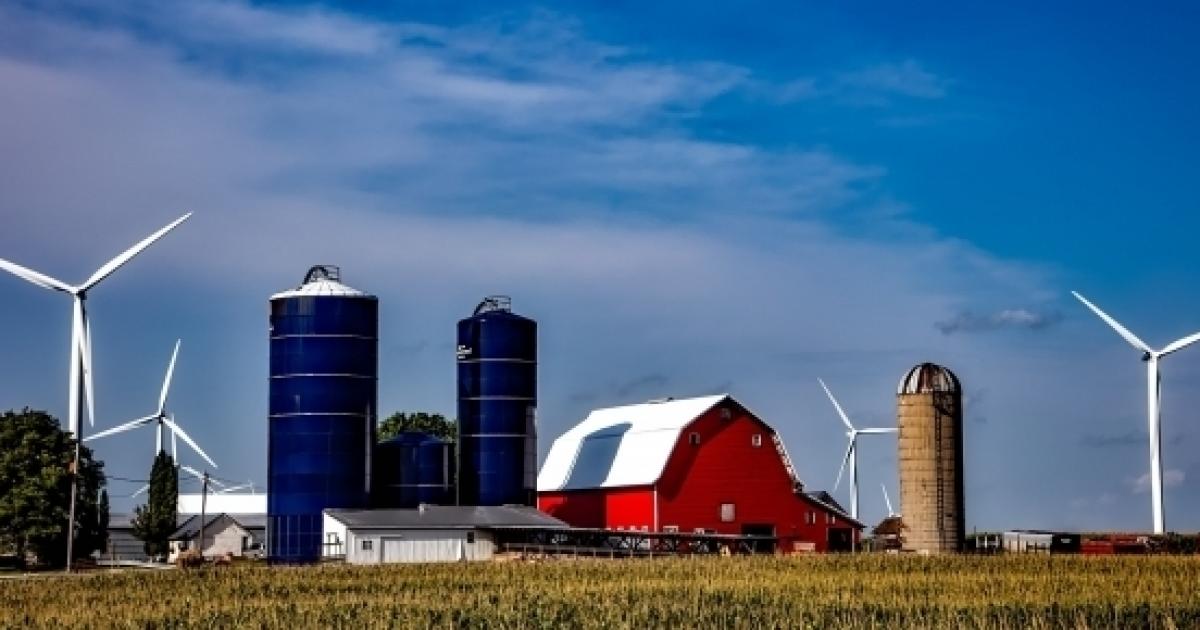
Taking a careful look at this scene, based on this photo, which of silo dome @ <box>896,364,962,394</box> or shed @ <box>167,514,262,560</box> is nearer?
silo dome @ <box>896,364,962,394</box>

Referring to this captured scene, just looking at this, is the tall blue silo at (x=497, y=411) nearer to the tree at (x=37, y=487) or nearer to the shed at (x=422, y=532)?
the shed at (x=422, y=532)

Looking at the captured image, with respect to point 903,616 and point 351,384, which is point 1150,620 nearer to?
point 903,616

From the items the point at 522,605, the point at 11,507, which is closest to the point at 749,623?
the point at 522,605

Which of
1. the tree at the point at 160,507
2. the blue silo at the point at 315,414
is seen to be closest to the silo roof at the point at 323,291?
the blue silo at the point at 315,414

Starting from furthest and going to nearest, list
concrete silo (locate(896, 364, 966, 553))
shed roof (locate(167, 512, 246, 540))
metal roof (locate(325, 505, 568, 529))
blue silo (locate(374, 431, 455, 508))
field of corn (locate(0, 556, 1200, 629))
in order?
shed roof (locate(167, 512, 246, 540)), blue silo (locate(374, 431, 455, 508)), metal roof (locate(325, 505, 568, 529)), concrete silo (locate(896, 364, 966, 553)), field of corn (locate(0, 556, 1200, 629))

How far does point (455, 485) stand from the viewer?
291 feet

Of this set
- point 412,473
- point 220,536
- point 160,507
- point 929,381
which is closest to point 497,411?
point 412,473

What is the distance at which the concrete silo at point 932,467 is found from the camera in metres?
77.9

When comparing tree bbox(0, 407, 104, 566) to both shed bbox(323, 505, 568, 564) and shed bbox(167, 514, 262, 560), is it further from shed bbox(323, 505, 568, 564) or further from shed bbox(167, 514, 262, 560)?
shed bbox(167, 514, 262, 560)

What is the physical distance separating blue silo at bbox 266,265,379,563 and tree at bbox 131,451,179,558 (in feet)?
→ 115

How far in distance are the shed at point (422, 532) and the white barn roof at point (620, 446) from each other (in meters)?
7.99

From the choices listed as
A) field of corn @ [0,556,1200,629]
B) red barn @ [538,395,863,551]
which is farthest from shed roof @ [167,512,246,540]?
field of corn @ [0,556,1200,629]

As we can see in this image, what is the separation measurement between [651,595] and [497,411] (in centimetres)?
3903

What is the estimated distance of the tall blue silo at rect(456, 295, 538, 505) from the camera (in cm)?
8750
